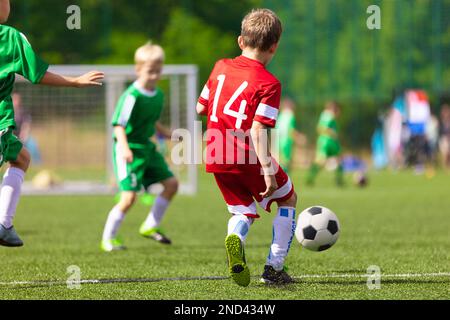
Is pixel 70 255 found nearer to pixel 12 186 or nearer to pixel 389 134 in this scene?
pixel 12 186

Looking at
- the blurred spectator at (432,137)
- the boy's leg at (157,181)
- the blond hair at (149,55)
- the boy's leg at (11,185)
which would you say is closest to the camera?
the boy's leg at (11,185)

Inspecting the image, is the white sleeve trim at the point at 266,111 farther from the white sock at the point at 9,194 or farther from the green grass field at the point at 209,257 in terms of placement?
the white sock at the point at 9,194

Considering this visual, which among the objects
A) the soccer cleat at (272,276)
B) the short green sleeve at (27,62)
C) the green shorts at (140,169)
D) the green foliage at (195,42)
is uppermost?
the green foliage at (195,42)

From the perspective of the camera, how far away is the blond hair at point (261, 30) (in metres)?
5.60

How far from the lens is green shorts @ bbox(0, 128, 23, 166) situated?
18.8 feet

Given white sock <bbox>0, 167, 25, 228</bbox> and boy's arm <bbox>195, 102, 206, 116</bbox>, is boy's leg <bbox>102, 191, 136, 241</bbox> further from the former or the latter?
boy's arm <bbox>195, 102, 206, 116</bbox>


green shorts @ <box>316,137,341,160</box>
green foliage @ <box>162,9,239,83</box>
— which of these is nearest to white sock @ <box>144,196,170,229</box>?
green shorts @ <box>316,137,341,160</box>

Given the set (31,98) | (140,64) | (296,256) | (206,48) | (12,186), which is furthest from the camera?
(206,48)

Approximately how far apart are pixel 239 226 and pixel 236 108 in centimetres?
74

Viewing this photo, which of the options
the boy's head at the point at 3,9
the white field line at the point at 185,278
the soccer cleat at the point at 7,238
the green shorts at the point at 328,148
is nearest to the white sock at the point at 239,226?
the white field line at the point at 185,278

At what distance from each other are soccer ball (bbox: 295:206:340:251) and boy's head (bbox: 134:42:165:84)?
8.71ft
